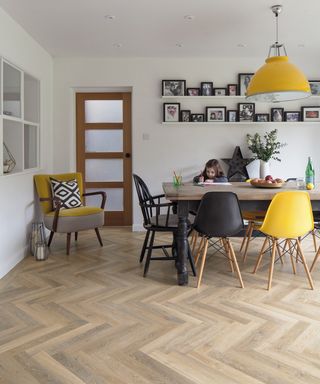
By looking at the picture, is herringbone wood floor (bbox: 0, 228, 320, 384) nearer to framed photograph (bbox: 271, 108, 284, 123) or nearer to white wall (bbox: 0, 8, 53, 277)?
white wall (bbox: 0, 8, 53, 277)

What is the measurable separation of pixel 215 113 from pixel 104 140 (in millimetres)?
1692

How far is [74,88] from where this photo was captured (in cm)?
569

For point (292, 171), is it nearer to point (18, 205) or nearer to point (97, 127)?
point (97, 127)

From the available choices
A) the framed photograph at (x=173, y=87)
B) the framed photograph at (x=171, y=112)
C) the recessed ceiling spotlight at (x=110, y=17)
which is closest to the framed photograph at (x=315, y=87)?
the framed photograph at (x=173, y=87)

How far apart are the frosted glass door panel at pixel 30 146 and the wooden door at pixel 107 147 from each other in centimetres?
99

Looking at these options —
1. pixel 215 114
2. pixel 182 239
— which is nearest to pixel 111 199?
pixel 215 114

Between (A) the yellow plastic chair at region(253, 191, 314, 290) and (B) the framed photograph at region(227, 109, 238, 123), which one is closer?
(A) the yellow plastic chair at region(253, 191, 314, 290)

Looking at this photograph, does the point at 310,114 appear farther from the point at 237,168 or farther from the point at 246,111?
the point at 237,168

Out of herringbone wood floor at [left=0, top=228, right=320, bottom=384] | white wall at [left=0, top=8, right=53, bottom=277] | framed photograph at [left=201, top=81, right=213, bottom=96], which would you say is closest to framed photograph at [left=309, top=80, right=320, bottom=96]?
framed photograph at [left=201, top=81, right=213, bottom=96]

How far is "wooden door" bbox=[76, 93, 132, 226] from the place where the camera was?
19.1ft

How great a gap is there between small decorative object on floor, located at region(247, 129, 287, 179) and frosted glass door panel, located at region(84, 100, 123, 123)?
1957 millimetres

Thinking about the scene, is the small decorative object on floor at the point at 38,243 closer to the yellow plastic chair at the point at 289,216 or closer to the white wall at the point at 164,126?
the white wall at the point at 164,126

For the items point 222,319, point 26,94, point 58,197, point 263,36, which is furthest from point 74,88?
point 222,319

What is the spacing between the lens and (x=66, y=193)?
4660mm
